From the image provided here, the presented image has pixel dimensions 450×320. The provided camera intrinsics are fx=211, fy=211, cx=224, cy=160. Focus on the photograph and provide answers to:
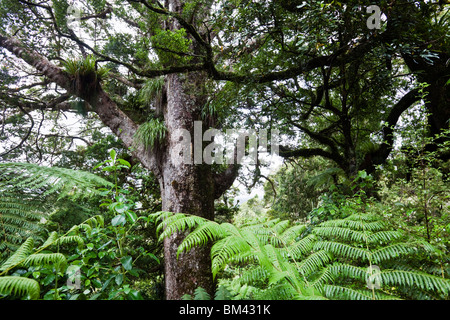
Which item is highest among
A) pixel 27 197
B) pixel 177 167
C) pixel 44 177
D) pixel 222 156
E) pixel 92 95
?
pixel 92 95

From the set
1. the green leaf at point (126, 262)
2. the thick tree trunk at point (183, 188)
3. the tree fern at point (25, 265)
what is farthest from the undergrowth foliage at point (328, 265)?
the thick tree trunk at point (183, 188)

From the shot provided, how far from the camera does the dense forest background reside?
118cm

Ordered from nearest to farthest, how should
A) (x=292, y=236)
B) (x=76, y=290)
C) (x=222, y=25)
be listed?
(x=76, y=290)
(x=292, y=236)
(x=222, y=25)

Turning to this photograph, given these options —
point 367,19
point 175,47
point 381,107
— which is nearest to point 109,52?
point 175,47

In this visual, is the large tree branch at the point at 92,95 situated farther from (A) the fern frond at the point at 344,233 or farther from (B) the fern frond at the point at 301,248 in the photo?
(A) the fern frond at the point at 344,233

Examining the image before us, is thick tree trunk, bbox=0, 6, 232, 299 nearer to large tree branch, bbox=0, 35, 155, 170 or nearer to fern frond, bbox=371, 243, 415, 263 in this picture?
large tree branch, bbox=0, 35, 155, 170

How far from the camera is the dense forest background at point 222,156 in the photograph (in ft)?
3.87

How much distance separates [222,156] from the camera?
4.57 meters

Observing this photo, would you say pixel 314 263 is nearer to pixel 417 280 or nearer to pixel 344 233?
pixel 344 233

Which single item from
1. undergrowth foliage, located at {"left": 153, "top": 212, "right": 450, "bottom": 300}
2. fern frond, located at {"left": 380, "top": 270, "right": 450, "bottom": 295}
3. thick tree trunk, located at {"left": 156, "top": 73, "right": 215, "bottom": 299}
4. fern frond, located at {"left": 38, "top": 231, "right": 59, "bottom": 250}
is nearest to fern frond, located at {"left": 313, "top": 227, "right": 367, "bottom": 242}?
undergrowth foliage, located at {"left": 153, "top": 212, "right": 450, "bottom": 300}

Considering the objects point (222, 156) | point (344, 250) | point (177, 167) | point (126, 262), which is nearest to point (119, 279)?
point (126, 262)

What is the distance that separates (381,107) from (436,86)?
40.5 inches

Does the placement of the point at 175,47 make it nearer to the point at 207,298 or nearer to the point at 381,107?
the point at 207,298

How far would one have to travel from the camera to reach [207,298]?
3.42 ft
